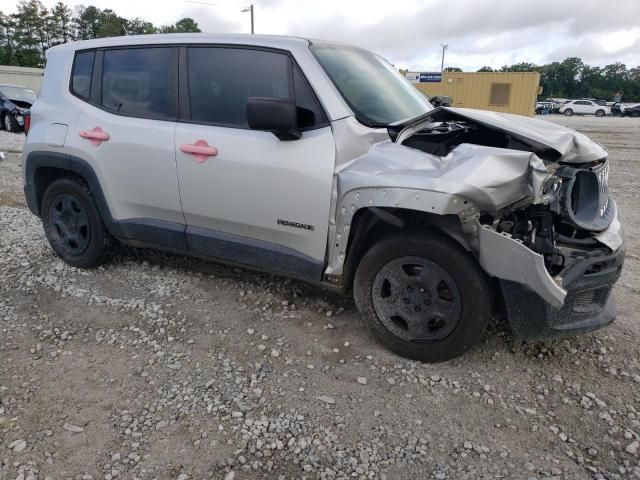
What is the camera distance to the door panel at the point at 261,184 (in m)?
2.91

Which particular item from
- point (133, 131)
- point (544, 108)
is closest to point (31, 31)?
Answer: point (544, 108)

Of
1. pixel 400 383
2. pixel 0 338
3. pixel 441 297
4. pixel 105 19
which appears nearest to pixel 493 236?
pixel 441 297

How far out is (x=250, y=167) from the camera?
3.09 m

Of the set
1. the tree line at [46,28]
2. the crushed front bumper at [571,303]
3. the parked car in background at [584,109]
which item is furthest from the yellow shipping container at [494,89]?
the tree line at [46,28]

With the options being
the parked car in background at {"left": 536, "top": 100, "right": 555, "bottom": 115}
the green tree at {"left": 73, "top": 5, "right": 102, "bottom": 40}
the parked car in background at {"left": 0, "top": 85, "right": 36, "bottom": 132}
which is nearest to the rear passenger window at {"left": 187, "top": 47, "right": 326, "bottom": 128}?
the parked car in background at {"left": 0, "top": 85, "right": 36, "bottom": 132}

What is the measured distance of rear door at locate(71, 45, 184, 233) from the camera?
346 centimetres

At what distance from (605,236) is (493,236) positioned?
76cm

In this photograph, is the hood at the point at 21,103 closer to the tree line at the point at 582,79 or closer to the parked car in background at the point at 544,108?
the parked car in background at the point at 544,108

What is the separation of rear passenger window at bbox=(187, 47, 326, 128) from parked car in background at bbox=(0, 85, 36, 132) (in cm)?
1310

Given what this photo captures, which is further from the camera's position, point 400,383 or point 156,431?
point 400,383

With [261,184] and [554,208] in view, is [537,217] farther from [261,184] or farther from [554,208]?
[261,184]

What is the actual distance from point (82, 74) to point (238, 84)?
1.56m

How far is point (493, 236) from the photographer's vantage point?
2.43 meters

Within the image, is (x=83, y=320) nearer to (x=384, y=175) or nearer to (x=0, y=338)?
(x=0, y=338)
